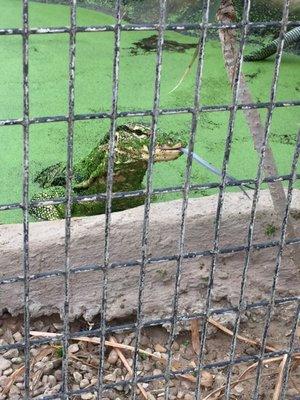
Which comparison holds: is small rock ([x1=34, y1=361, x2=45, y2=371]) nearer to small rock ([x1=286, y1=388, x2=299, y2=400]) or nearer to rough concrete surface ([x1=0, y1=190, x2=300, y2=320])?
rough concrete surface ([x1=0, y1=190, x2=300, y2=320])

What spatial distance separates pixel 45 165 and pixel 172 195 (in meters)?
0.48

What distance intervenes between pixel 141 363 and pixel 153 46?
233 cm

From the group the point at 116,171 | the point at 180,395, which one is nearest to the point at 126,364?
the point at 180,395

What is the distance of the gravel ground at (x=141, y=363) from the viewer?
1.67 meters

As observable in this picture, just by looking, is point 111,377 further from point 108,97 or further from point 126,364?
point 108,97

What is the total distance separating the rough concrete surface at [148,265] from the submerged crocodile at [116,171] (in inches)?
7.5

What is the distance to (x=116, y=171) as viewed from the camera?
6.86 feet

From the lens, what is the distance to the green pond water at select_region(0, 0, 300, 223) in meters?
2.58

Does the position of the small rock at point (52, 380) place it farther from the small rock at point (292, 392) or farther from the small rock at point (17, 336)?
the small rock at point (292, 392)

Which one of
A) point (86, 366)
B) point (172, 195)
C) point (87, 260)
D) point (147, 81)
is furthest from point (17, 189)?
point (147, 81)

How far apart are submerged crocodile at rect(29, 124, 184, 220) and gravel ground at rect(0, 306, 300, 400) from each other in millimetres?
423

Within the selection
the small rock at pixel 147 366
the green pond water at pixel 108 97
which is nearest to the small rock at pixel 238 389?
the small rock at pixel 147 366

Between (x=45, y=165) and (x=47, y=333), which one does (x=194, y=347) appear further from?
(x=45, y=165)

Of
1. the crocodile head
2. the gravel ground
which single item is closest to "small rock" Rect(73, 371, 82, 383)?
the gravel ground
